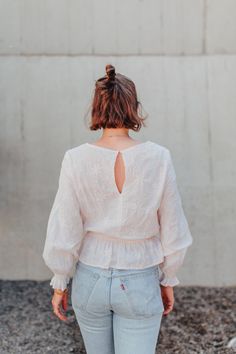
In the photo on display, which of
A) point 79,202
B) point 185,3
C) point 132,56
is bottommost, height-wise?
point 79,202

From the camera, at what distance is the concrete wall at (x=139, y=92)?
4.16 meters

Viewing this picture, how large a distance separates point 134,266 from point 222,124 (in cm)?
271

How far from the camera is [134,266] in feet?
5.56

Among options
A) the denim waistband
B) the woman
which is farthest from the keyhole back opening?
the denim waistband

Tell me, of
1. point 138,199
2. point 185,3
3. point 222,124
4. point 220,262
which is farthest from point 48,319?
point 185,3

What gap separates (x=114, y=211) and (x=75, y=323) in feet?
7.12

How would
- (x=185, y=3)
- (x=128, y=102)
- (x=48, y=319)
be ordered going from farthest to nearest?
(x=185, y=3) → (x=48, y=319) → (x=128, y=102)

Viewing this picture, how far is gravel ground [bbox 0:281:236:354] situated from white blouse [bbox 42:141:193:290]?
66.6 inches

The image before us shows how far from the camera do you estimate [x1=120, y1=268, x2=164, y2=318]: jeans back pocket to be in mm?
1663

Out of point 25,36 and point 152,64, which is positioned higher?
point 25,36

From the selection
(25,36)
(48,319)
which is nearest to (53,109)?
(25,36)

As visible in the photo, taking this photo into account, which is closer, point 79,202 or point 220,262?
point 79,202

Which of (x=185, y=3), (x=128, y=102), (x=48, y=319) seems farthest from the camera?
(x=185, y=3)

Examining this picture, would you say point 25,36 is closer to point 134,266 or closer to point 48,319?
point 48,319
